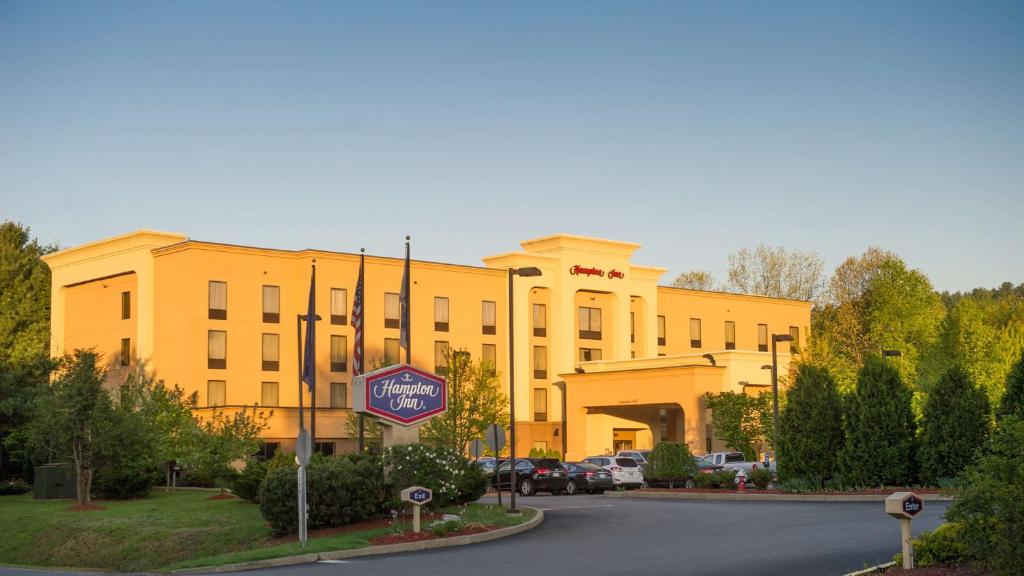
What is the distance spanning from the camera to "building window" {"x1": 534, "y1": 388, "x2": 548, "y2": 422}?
264 feet

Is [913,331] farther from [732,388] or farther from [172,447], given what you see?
[172,447]

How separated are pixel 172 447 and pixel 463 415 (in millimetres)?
15150

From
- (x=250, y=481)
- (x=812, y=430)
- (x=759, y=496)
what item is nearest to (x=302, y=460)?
(x=250, y=481)

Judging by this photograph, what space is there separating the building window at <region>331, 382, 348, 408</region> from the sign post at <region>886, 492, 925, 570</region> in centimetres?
5862

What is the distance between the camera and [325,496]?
30.7 metres

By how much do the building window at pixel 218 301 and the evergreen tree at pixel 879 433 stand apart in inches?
1680

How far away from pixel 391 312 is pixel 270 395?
9.22 metres

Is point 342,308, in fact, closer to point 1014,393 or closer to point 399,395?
point 399,395

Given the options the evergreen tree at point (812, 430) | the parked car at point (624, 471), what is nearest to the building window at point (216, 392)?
Answer: the parked car at point (624, 471)

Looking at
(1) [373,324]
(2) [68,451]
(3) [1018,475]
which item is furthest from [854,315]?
(3) [1018,475]

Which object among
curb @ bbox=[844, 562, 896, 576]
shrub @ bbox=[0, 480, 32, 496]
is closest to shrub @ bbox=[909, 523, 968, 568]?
curb @ bbox=[844, 562, 896, 576]

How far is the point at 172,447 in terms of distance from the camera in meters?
51.1

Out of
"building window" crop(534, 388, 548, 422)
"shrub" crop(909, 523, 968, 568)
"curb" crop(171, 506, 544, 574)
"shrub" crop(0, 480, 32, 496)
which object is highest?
"building window" crop(534, 388, 548, 422)

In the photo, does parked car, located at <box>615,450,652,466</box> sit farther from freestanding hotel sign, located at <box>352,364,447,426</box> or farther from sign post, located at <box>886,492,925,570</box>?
sign post, located at <box>886,492,925,570</box>
